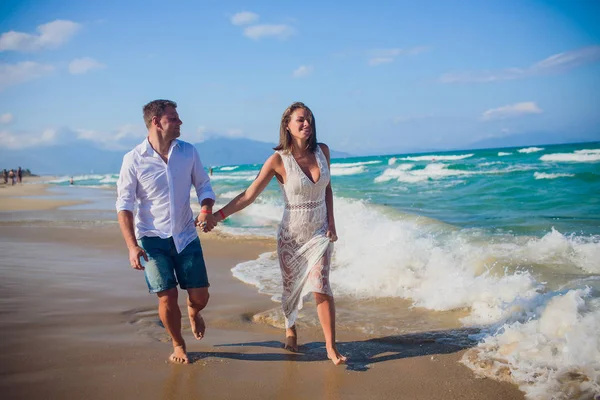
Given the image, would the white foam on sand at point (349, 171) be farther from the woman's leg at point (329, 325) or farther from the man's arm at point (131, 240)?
the man's arm at point (131, 240)

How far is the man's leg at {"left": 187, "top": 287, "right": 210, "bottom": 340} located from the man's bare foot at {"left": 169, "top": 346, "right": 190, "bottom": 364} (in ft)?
1.04

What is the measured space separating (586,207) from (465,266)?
344 inches

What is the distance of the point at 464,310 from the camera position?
17.5ft

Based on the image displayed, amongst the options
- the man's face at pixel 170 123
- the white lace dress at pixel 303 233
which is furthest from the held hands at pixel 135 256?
the white lace dress at pixel 303 233

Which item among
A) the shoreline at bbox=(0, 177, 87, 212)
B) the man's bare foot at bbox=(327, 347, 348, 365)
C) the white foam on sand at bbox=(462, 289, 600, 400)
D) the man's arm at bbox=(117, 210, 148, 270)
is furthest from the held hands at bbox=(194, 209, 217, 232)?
the shoreline at bbox=(0, 177, 87, 212)

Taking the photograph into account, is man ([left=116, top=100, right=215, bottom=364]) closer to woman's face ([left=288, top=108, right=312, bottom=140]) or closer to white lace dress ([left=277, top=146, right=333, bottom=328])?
white lace dress ([left=277, top=146, right=333, bottom=328])

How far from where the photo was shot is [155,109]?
12.4 feet

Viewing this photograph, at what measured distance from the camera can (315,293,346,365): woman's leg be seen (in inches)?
150

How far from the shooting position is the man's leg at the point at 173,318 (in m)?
3.72

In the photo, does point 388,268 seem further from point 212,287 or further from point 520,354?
point 520,354

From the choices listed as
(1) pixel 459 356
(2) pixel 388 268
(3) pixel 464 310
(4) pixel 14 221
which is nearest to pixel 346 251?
(2) pixel 388 268

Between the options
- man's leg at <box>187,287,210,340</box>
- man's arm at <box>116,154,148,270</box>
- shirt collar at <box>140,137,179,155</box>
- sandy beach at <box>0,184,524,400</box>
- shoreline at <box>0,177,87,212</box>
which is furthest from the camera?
shoreline at <box>0,177,87,212</box>

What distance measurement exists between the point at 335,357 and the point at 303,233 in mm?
1016

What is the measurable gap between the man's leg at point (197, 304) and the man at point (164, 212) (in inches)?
0.4
